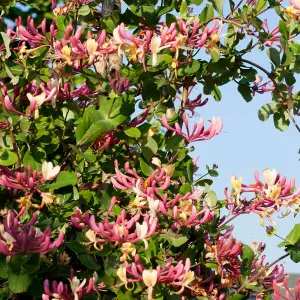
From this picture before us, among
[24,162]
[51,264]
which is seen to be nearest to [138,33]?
[24,162]

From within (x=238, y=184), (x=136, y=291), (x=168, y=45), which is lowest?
(x=136, y=291)

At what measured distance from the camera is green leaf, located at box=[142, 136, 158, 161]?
2.64m

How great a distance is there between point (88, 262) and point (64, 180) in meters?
0.33

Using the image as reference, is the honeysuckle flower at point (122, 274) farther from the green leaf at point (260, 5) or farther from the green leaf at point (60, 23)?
the green leaf at point (260, 5)

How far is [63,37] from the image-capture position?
2828mm

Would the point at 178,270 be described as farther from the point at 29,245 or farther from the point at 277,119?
the point at 277,119

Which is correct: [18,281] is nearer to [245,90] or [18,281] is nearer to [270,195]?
[270,195]

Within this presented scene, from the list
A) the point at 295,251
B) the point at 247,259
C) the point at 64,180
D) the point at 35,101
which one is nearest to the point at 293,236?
the point at 295,251

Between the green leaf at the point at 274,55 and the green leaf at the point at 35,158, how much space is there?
41.3 inches

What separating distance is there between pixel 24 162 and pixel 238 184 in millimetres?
825

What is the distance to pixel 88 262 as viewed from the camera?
2580 millimetres

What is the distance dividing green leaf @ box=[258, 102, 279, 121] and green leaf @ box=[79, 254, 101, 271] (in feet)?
3.40

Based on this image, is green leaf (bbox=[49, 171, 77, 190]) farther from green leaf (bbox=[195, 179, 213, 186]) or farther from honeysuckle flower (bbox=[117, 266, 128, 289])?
green leaf (bbox=[195, 179, 213, 186])

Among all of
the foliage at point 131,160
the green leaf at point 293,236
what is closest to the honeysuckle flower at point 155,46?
the foliage at point 131,160
